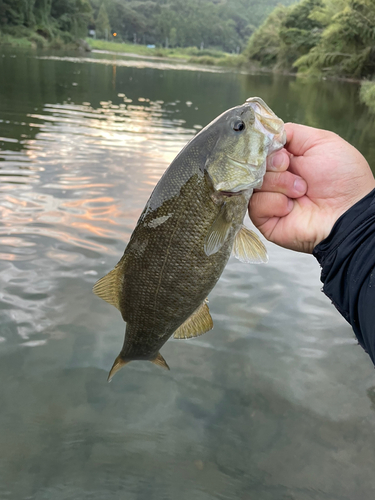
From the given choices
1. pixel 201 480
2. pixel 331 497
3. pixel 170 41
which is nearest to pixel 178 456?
pixel 201 480

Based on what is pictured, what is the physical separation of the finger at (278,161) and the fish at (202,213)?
8 centimetres

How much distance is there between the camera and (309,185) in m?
2.67

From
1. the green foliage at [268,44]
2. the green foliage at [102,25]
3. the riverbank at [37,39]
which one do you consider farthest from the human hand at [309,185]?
the green foliage at [102,25]

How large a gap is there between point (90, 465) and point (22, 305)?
7.55ft

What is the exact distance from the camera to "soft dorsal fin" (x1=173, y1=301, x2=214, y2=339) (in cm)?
265

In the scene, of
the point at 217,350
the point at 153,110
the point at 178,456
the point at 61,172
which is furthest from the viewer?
the point at 153,110

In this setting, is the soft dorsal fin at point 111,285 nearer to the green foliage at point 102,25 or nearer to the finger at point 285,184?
the finger at point 285,184

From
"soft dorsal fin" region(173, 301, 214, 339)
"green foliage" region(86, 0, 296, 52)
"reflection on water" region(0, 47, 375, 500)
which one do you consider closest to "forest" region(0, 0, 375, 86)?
"green foliage" region(86, 0, 296, 52)

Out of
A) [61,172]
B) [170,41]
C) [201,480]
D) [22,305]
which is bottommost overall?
[201,480]

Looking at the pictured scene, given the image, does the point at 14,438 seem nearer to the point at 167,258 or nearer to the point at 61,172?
the point at 167,258

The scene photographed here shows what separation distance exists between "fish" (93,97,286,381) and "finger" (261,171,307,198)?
19cm

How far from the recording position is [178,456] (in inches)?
132

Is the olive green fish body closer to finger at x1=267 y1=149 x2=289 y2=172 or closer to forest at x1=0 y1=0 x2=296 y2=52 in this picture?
finger at x1=267 y1=149 x2=289 y2=172

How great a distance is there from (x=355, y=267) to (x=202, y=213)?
2.95ft
